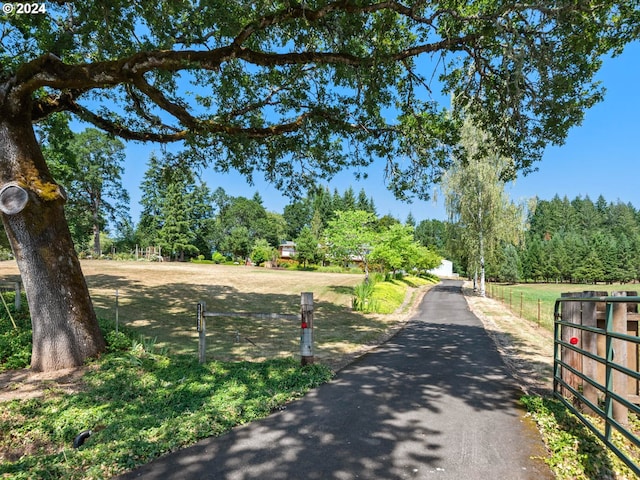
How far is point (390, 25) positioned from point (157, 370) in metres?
7.56

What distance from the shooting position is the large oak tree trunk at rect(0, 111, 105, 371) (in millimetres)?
5449

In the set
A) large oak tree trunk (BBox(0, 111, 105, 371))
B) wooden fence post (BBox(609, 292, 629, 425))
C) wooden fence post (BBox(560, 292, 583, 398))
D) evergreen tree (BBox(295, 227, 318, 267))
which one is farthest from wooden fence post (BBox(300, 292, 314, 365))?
evergreen tree (BBox(295, 227, 318, 267))

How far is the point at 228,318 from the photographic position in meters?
12.5

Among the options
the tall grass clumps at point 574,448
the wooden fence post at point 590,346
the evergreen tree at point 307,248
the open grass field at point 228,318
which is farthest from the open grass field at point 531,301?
the evergreen tree at point 307,248

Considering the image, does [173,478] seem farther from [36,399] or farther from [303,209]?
[303,209]

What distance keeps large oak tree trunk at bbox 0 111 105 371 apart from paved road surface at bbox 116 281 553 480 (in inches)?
147

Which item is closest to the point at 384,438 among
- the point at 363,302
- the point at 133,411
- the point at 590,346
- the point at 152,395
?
the point at 590,346

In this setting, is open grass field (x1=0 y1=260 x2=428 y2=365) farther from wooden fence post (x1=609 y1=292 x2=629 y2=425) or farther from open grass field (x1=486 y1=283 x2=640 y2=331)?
open grass field (x1=486 y1=283 x2=640 y2=331)

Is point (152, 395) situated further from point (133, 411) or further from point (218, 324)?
point (218, 324)

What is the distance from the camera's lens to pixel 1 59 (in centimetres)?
748

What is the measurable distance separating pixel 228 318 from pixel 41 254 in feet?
24.7

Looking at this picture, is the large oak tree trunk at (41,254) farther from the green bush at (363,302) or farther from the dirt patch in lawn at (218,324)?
the green bush at (363,302)

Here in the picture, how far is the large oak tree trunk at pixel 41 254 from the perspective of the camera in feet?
17.9

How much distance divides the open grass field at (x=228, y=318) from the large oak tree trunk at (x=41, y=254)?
219 cm
